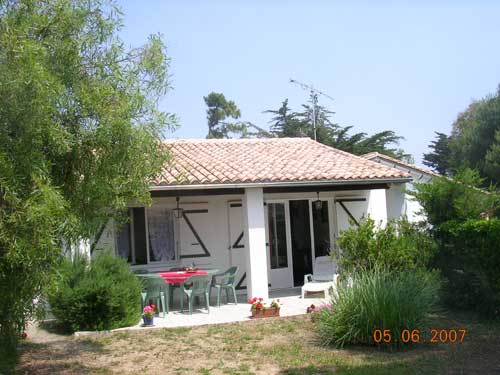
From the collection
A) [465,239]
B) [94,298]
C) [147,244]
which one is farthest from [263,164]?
[94,298]

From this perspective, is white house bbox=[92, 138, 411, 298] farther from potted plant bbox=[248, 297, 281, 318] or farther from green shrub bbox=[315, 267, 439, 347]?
green shrub bbox=[315, 267, 439, 347]

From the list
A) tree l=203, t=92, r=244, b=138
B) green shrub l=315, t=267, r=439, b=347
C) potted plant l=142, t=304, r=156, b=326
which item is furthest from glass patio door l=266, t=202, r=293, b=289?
tree l=203, t=92, r=244, b=138

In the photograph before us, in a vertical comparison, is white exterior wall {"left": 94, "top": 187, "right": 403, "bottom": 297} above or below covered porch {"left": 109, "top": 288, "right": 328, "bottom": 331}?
above

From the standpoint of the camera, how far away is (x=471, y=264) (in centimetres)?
948

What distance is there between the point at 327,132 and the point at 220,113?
17148mm

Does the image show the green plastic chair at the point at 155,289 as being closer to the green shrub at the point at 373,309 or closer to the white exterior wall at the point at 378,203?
the green shrub at the point at 373,309

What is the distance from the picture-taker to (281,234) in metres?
14.0

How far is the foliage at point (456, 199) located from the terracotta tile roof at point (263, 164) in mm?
1848

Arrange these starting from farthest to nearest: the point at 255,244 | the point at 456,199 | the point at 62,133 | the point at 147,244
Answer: the point at 147,244 → the point at 255,244 → the point at 456,199 → the point at 62,133

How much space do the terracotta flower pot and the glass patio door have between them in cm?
369

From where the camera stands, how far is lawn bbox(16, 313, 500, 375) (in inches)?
270

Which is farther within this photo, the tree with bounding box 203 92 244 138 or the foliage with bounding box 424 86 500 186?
the tree with bounding box 203 92 244 138

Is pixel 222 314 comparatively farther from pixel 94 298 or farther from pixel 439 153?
pixel 439 153
